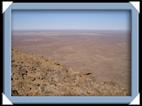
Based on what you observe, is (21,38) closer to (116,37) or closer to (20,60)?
(20,60)

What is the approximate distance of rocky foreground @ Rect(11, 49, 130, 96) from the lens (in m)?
3.51

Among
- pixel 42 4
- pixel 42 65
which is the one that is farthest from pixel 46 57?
pixel 42 4

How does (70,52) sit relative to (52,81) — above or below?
above

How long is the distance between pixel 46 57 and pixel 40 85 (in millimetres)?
156

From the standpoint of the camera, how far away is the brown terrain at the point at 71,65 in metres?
3.51

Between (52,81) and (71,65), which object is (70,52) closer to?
(71,65)

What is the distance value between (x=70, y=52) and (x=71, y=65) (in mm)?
72

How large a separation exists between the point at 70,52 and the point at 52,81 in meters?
0.19

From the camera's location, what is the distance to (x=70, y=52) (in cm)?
353

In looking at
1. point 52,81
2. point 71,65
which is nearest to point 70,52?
point 71,65

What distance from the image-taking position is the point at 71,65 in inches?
138

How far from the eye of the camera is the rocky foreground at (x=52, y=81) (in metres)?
3.51

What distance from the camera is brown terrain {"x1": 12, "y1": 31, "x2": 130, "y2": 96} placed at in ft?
11.5

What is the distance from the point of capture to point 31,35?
3525mm
